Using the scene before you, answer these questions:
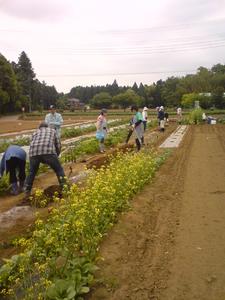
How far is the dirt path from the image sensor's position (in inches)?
181

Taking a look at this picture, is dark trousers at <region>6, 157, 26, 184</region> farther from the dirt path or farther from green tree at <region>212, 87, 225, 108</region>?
green tree at <region>212, 87, 225, 108</region>

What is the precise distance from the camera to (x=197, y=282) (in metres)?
4.77

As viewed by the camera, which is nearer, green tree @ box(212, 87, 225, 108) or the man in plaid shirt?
the man in plaid shirt

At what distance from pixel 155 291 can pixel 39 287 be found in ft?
4.08

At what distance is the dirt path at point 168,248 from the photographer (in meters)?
4.61

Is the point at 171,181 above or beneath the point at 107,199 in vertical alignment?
Answer: beneath

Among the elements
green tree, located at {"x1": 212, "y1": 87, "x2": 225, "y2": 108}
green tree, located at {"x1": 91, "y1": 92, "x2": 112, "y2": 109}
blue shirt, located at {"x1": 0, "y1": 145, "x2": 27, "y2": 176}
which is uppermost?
blue shirt, located at {"x1": 0, "y1": 145, "x2": 27, "y2": 176}

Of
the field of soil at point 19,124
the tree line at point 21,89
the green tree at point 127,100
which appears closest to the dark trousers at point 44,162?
the field of soil at point 19,124

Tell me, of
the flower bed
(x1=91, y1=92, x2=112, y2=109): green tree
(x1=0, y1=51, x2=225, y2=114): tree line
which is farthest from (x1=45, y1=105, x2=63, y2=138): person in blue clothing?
(x1=91, y1=92, x2=112, y2=109): green tree

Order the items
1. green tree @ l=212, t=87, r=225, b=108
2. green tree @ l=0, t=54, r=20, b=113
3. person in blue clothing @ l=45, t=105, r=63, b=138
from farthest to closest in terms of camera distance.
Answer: green tree @ l=212, t=87, r=225, b=108
green tree @ l=0, t=54, r=20, b=113
person in blue clothing @ l=45, t=105, r=63, b=138

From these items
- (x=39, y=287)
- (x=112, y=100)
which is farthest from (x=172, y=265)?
(x=112, y=100)

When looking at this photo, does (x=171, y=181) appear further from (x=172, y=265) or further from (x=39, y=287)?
(x=39, y=287)

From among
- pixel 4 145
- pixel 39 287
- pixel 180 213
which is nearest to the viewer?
pixel 39 287

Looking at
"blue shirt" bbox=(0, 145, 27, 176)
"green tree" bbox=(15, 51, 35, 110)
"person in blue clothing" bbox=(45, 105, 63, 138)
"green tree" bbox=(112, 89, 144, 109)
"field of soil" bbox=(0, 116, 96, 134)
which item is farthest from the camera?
"green tree" bbox=(112, 89, 144, 109)
